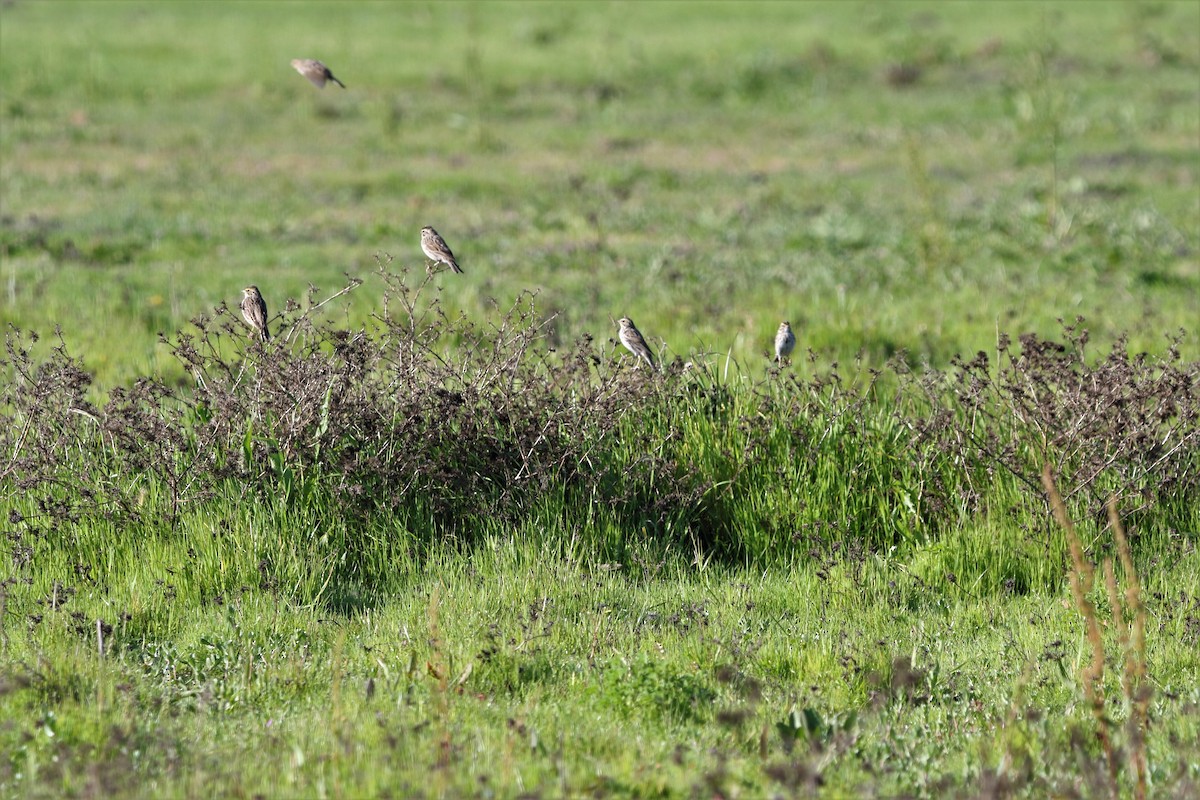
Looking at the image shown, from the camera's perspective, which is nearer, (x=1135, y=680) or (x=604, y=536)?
(x=1135, y=680)

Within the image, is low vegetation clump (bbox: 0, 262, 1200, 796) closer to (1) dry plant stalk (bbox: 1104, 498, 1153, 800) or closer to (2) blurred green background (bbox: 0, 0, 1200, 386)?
(1) dry plant stalk (bbox: 1104, 498, 1153, 800)

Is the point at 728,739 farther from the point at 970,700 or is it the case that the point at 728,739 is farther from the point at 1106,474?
the point at 1106,474

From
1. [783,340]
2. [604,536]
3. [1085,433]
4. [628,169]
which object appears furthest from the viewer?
[628,169]

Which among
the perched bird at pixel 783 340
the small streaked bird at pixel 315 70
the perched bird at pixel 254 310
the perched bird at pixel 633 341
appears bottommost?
the perched bird at pixel 783 340

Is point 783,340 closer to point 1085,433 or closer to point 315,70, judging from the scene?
point 1085,433

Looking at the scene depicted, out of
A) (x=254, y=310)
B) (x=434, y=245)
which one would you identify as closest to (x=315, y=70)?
(x=434, y=245)

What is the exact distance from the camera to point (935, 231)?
45.8 ft

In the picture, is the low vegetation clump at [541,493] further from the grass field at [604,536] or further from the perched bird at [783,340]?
the perched bird at [783,340]

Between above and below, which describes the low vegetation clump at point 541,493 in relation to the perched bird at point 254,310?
below

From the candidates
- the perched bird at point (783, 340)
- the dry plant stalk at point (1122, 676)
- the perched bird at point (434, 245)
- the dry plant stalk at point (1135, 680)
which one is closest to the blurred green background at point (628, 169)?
the perched bird at point (783, 340)

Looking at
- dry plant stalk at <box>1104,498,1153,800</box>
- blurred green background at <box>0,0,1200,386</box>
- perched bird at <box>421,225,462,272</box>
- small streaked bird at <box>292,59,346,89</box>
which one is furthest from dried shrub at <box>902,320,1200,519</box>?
small streaked bird at <box>292,59,346,89</box>

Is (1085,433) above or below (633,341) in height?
below

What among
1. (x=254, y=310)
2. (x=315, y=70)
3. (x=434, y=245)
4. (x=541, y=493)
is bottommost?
(x=541, y=493)

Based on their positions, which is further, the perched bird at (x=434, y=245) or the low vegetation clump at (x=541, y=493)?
the perched bird at (x=434, y=245)
